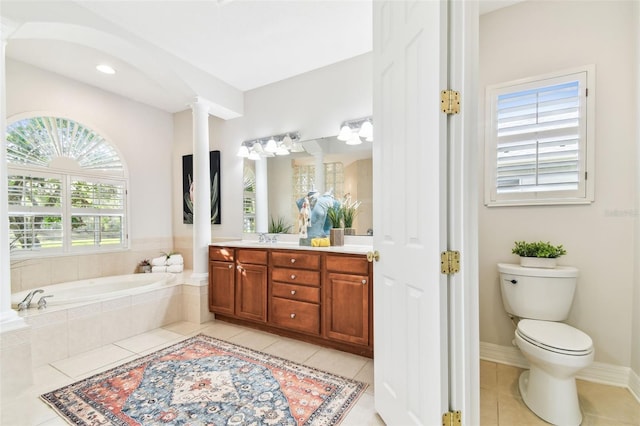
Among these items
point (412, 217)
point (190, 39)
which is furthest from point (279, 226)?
point (412, 217)

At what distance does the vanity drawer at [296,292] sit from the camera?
8.37 ft

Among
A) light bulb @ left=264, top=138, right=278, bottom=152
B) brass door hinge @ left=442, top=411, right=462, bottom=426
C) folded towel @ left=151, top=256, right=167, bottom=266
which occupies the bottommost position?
brass door hinge @ left=442, top=411, right=462, bottom=426

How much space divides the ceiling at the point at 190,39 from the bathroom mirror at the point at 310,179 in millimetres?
872

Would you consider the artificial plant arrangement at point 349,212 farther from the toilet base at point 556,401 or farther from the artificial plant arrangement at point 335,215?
the toilet base at point 556,401

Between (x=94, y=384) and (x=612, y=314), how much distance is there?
357cm

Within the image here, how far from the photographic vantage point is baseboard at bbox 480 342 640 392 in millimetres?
1903

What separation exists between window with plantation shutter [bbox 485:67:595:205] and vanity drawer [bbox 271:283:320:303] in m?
1.64

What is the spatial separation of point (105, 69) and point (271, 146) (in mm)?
1899

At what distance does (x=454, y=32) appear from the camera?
1.15 metres

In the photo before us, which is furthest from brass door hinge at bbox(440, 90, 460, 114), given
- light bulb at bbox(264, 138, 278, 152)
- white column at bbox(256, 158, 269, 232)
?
white column at bbox(256, 158, 269, 232)

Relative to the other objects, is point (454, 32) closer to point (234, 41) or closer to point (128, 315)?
point (234, 41)

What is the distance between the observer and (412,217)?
133 cm

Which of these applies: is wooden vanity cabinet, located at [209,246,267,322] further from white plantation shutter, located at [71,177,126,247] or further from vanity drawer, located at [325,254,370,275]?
white plantation shutter, located at [71,177,126,247]


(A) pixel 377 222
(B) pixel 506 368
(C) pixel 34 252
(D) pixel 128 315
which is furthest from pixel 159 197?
(B) pixel 506 368
